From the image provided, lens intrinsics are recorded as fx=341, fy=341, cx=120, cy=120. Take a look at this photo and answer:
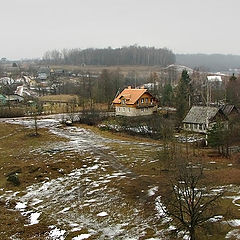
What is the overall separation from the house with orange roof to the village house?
37.9 feet

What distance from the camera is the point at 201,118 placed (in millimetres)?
47594

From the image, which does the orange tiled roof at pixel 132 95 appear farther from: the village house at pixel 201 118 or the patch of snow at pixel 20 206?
the patch of snow at pixel 20 206

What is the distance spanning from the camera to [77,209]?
21625 millimetres

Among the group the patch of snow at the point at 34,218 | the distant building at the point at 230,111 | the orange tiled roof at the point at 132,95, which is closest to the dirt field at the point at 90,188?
the patch of snow at the point at 34,218

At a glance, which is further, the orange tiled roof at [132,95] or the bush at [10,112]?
the bush at [10,112]

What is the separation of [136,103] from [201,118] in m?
14.4

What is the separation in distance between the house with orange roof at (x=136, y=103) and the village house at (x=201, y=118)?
37.9ft

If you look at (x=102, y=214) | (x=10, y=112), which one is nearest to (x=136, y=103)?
(x=10, y=112)

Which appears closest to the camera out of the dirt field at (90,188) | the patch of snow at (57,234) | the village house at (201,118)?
the patch of snow at (57,234)

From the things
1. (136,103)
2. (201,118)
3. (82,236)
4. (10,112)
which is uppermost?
(136,103)

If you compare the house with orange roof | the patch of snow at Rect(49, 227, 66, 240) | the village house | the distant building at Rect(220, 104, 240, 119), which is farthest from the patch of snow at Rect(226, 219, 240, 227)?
the house with orange roof

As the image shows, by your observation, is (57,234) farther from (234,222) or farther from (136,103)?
(136,103)

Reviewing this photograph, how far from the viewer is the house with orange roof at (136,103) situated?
59.2m

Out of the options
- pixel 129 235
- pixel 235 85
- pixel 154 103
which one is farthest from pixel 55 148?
pixel 235 85
